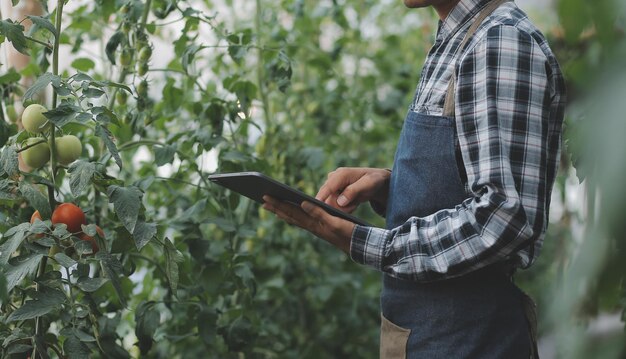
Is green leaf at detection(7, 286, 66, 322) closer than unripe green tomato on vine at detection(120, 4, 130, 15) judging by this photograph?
Yes

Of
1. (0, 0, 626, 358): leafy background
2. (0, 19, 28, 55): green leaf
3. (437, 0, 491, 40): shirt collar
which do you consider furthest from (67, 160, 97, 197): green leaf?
(437, 0, 491, 40): shirt collar

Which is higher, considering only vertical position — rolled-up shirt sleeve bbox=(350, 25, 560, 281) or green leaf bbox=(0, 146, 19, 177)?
rolled-up shirt sleeve bbox=(350, 25, 560, 281)

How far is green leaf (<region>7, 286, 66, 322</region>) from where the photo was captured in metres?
1.19

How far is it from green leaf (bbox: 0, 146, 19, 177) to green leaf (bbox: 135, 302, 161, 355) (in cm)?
54

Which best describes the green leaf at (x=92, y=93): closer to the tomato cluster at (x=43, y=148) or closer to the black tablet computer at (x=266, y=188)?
the tomato cluster at (x=43, y=148)

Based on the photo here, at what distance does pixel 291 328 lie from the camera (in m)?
2.80

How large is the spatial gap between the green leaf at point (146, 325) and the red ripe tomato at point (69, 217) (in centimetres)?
40

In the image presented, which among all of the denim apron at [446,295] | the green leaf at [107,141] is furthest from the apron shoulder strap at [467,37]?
the green leaf at [107,141]

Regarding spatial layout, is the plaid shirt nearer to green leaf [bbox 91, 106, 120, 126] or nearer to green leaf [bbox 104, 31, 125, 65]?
green leaf [bbox 91, 106, 120, 126]

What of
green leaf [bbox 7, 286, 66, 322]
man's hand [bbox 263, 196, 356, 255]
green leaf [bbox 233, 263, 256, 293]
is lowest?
green leaf [bbox 233, 263, 256, 293]

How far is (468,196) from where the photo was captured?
1146 mm

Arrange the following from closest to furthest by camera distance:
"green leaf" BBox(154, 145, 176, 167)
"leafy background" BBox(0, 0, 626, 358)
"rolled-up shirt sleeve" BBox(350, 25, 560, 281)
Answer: "leafy background" BBox(0, 0, 626, 358) < "rolled-up shirt sleeve" BBox(350, 25, 560, 281) < "green leaf" BBox(154, 145, 176, 167)

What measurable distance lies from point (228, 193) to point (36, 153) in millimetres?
629

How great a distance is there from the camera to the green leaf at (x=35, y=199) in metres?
1.27
